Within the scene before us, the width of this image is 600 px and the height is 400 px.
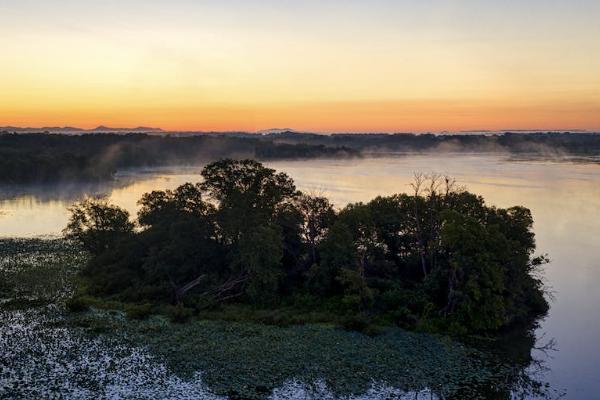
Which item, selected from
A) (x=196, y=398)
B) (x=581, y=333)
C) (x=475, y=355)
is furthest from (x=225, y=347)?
(x=581, y=333)

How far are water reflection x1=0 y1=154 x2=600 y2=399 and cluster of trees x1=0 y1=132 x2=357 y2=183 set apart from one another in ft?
18.2

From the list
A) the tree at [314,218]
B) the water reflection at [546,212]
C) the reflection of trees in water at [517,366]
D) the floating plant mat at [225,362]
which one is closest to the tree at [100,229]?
the floating plant mat at [225,362]

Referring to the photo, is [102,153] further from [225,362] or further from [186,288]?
[225,362]

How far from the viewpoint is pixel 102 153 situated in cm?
14350

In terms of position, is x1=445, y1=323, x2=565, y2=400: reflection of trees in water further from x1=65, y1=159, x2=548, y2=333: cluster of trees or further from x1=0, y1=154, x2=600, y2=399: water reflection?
x1=65, y1=159, x2=548, y2=333: cluster of trees

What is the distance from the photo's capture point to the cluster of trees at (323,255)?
94.2 ft

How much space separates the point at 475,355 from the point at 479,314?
10.4ft

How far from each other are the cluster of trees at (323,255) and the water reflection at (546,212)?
3.12 meters

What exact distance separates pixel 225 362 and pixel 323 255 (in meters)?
11.5

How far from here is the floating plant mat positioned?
67.5ft

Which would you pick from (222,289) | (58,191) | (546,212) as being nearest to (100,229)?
(222,289)

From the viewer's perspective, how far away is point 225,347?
2450 centimetres

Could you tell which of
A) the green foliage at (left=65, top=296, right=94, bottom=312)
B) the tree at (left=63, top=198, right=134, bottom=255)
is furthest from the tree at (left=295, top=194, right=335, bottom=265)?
the green foliage at (left=65, top=296, right=94, bottom=312)

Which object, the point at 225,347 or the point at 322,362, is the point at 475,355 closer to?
the point at 322,362
